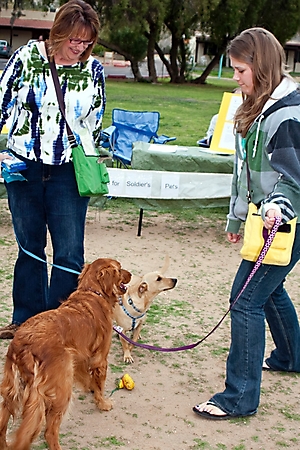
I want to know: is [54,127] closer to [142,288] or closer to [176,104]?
[142,288]

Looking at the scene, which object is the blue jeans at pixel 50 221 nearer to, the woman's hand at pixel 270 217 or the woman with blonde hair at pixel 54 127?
the woman with blonde hair at pixel 54 127

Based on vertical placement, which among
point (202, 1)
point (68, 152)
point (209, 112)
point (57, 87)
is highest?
point (202, 1)

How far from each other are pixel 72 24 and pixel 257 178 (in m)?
1.31

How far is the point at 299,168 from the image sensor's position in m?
3.12

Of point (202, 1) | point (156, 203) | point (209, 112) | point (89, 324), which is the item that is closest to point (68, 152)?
point (89, 324)

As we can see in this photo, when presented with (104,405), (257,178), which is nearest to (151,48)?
(257,178)

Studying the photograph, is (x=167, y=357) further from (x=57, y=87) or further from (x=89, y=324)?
(x=57, y=87)

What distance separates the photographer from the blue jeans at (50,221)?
153 inches

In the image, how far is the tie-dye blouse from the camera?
3.70m

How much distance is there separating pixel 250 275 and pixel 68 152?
4.28 feet

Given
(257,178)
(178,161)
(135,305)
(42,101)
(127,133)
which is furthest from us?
(127,133)

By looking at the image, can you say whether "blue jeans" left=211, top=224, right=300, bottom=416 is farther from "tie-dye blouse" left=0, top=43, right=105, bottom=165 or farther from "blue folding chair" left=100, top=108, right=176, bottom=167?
"blue folding chair" left=100, top=108, right=176, bottom=167

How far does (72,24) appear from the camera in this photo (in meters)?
3.54

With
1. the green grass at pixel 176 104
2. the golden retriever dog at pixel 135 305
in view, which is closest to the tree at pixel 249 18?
the green grass at pixel 176 104
